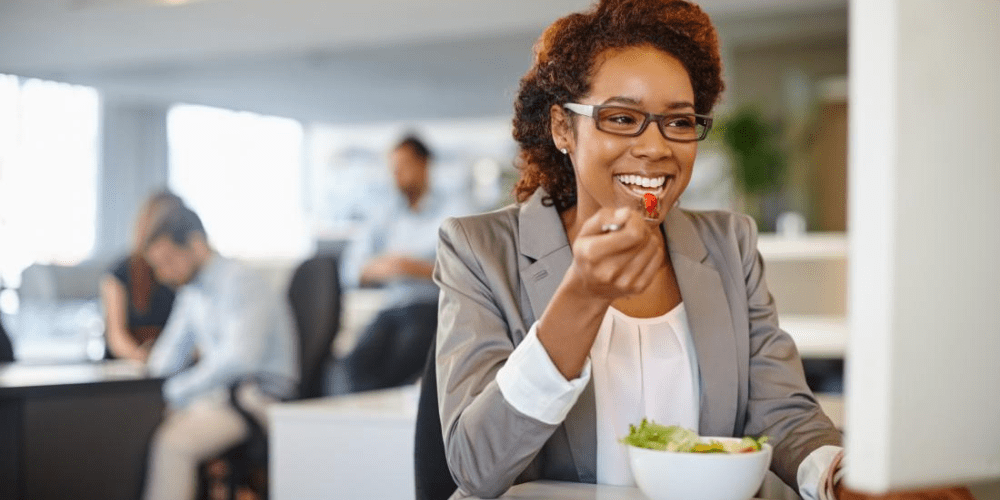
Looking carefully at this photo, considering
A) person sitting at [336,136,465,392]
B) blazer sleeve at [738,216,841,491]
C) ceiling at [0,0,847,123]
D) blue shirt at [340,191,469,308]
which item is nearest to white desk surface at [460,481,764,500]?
blazer sleeve at [738,216,841,491]

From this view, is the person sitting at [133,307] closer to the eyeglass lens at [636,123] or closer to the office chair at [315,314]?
the office chair at [315,314]

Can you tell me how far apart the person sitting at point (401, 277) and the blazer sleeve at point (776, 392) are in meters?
3.23

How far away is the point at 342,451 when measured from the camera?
7.72ft

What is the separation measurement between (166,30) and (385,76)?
320cm

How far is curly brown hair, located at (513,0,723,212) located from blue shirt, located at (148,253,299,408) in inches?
89.7

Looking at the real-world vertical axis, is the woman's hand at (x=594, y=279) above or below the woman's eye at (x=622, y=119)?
below

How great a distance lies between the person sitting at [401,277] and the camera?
477 cm

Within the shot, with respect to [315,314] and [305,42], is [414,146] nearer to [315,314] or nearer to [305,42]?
[315,314]

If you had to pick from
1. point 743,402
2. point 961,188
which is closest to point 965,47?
point 961,188

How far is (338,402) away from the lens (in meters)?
2.56

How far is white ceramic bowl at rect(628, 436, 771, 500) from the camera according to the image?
1084 mm

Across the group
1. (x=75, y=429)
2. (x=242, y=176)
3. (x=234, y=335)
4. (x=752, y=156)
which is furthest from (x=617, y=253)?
(x=242, y=176)

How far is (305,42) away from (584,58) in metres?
6.85

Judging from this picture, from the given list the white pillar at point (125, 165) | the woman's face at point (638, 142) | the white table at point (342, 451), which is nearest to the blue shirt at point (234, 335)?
the white table at point (342, 451)
